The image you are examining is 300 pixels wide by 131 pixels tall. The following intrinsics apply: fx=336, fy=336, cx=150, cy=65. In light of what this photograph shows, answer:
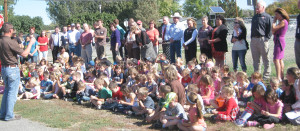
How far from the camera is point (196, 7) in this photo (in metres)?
95.0

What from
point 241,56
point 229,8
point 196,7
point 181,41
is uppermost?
point 196,7

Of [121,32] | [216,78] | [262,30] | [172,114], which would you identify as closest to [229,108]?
[172,114]

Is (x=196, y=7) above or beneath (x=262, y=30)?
above

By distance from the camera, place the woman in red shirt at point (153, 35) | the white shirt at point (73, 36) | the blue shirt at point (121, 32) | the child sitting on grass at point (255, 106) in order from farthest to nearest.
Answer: the white shirt at point (73, 36) < the blue shirt at point (121, 32) < the woman in red shirt at point (153, 35) < the child sitting on grass at point (255, 106)

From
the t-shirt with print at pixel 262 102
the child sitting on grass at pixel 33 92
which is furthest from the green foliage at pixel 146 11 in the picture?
the t-shirt with print at pixel 262 102

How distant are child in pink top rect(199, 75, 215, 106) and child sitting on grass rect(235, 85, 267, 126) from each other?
1.23 meters

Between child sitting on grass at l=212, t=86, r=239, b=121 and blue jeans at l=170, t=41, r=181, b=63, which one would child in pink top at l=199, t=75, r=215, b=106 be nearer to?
child sitting on grass at l=212, t=86, r=239, b=121

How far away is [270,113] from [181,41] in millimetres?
5392

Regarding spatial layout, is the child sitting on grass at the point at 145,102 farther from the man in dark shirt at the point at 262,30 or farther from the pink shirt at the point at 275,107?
the man in dark shirt at the point at 262,30

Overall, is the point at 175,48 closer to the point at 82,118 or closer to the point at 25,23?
the point at 82,118

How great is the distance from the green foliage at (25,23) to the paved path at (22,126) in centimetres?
4849

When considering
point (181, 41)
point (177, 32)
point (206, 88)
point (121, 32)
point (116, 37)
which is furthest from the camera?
point (121, 32)

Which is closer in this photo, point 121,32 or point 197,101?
point 197,101

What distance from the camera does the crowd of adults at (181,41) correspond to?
7566 mm
